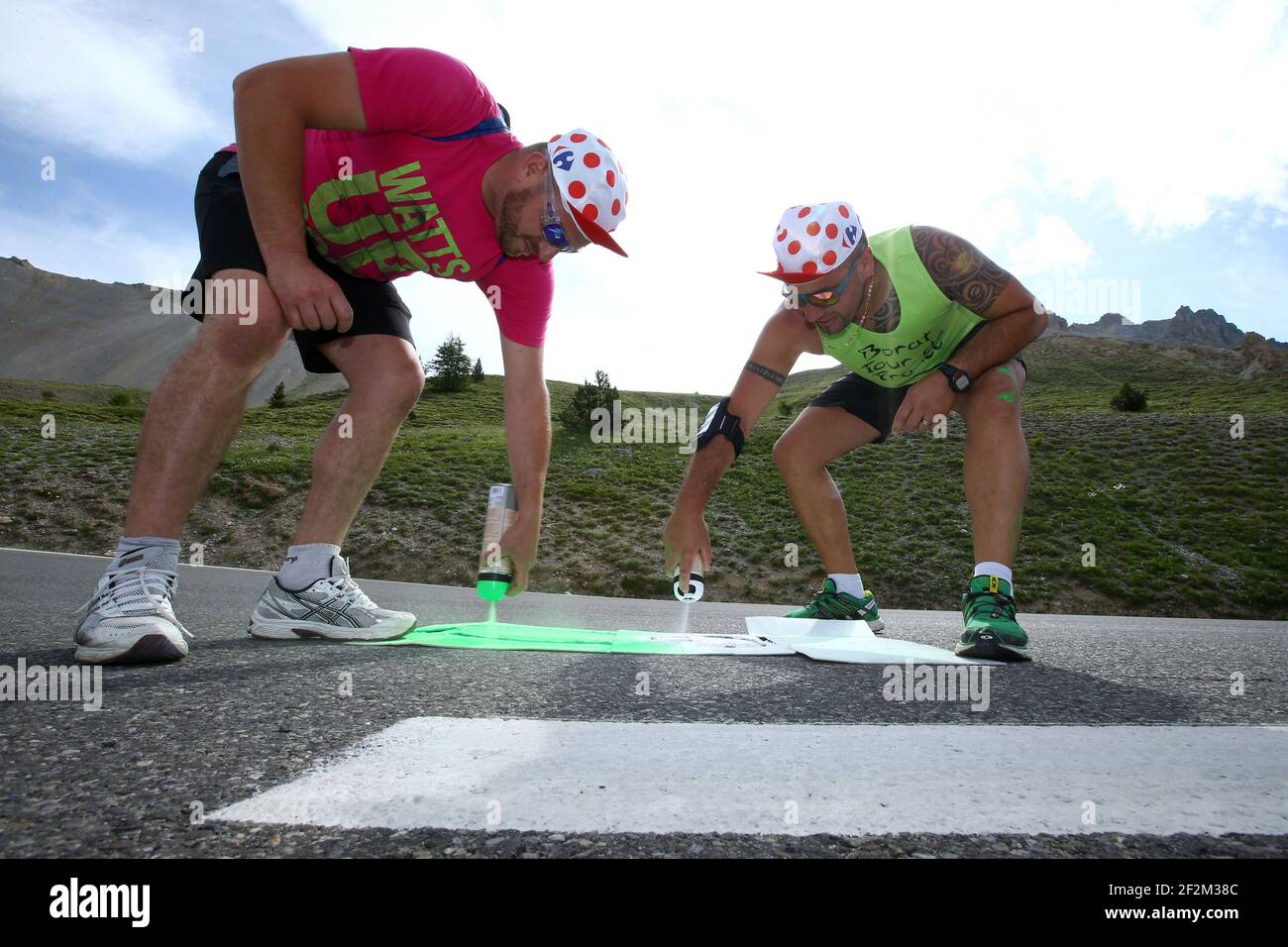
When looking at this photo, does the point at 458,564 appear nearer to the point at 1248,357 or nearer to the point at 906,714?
the point at 906,714

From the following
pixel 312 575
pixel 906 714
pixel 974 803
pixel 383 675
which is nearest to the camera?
pixel 974 803

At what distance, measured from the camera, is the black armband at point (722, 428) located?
11.8 ft

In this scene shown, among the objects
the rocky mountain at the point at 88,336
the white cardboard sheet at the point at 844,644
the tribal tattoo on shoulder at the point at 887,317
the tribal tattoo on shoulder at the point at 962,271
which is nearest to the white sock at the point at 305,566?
the white cardboard sheet at the point at 844,644

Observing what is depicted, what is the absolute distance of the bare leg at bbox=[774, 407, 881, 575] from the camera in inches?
163

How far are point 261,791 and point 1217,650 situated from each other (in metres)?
4.08

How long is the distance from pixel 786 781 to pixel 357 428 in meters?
2.39

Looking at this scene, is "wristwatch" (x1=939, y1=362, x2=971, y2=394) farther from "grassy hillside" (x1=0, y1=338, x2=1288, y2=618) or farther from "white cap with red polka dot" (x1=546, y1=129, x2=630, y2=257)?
"grassy hillside" (x1=0, y1=338, x2=1288, y2=618)

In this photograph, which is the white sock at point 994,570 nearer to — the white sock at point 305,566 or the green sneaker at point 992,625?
the green sneaker at point 992,625

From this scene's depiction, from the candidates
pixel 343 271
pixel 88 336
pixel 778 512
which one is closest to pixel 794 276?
pixel 343 271

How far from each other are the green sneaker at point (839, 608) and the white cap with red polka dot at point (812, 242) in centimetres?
158

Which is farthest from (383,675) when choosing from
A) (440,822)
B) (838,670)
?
(838,670)
